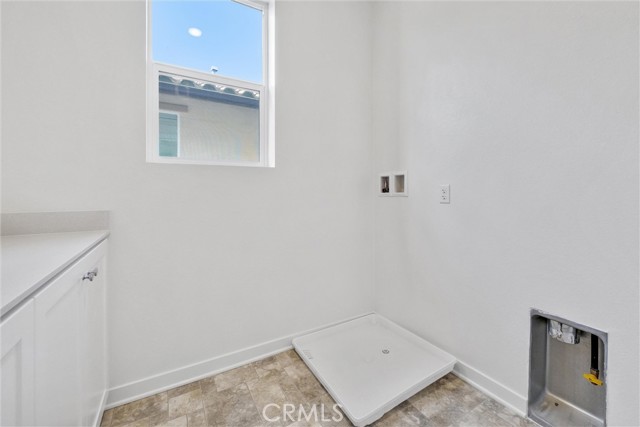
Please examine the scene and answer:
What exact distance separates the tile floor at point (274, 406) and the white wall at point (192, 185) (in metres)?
0.16

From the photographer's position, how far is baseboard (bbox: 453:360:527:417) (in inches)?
50.3

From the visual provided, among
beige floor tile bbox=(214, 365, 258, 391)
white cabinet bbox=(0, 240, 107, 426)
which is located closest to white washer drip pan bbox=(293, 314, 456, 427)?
beige floor tile bbox=(214, 365, 258, 391)

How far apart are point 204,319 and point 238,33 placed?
1.88m

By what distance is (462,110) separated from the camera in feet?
4.90

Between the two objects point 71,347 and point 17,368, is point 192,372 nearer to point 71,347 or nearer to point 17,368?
point 71,347

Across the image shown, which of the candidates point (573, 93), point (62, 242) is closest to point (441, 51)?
point (573, 93)

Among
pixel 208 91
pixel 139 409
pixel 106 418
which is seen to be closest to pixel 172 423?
pixel 139 409

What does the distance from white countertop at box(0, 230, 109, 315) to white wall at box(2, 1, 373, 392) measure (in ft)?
0.63

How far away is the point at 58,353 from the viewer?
71cm

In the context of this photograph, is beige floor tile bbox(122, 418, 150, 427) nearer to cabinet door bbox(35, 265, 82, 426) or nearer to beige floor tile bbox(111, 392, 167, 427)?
beige floor tile bbox(111, 392, 167, 427)

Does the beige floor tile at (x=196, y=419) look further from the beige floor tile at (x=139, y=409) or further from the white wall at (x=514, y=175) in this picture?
the white wall at (x=514, y=175)

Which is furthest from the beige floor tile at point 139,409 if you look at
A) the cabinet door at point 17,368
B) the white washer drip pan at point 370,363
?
the cabinet door at point 17,368

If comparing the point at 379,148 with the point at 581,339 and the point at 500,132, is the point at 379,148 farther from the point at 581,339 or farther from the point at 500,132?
the point at 581,339

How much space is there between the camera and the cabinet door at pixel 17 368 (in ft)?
1.56
